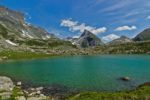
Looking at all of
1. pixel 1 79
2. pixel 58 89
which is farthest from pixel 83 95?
pixel 1 79

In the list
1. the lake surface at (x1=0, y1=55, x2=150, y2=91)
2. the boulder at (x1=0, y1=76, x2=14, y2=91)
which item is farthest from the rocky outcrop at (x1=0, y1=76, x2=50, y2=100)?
the lake surface at (x1=0, y1=55, x2=150, y2=91)

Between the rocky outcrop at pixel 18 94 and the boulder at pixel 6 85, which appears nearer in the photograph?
the rocky outcrop at pixel 18 94

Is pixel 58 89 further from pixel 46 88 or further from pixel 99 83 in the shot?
pixel 99 83

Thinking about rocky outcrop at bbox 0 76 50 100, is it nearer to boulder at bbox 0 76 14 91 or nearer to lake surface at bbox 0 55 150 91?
boulder at bbox 0 76 14 91

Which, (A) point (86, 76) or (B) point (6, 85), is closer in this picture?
(B) point (6, 85)

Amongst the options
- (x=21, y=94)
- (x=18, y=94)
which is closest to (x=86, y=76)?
(x=21, y=94)

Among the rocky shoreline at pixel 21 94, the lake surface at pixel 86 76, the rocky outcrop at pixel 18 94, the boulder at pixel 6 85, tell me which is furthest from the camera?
the lake surface at pixel 86 76

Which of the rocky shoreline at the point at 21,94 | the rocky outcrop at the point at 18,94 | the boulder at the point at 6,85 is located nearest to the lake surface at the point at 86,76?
the boulder at the point at 6,85

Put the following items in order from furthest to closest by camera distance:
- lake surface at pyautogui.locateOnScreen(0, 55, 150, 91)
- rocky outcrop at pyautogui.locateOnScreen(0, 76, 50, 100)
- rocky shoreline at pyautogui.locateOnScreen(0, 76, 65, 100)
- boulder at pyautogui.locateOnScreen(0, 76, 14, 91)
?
lake surface at pyautogui.locateOnScreen(0, 55, 150, 91), boulder at pyautogui.locateOnScreen(0, 76, 14, 91), rocky shoreline at pyautogui.locateOnScreen(0, 76, 65, 100), rocky outcrop at pyautogui.locateOnScreen(0, 76, 50, 100)

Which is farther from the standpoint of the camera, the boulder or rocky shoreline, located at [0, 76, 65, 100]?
the boulder

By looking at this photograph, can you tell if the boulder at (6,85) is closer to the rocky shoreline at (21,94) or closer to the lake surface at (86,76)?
the rocky shoreline at (21,94)

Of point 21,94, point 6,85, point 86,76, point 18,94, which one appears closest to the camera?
point 18,94

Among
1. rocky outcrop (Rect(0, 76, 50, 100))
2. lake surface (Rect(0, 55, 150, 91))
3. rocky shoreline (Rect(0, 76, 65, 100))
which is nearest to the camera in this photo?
rocky outcrop (Rect(0, 76, 50, 100))

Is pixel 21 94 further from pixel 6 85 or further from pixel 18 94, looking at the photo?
pixel 6 85
